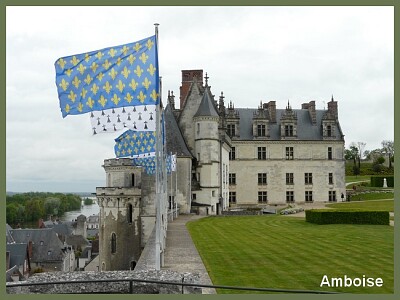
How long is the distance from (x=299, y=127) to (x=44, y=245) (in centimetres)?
3296

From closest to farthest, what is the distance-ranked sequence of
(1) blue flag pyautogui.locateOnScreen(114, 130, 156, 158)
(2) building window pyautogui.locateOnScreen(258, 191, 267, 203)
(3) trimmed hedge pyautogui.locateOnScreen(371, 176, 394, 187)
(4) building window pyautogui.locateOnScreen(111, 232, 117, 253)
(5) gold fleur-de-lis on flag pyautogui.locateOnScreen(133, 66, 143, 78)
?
(5) gold fleur-de-lis on flag pyautogui.locateOnScreen(133, 66, 143, 78) < (1) blue flag pyautogui.locateOnScreen(114, 130, 156, 158) < (4) building window pyautogui.locateOnScreen(111, 232, 117, 253) < (2) building window pyautogui.locateOnScreen(258, 191, 267, 203) < (3) trimmed hedge pyautogui.locateOnScreen(371, 176, 394, 187)

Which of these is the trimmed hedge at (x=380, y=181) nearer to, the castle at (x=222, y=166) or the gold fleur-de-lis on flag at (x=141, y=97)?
the castle at (x=222, y=166)

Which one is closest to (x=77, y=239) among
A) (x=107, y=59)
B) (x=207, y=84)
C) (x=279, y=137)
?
(x=279, y=137)

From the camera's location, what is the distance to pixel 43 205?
431 ft

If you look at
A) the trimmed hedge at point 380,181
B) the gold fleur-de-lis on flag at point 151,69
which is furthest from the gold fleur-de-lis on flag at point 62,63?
the trimmed hedge at point 380,181

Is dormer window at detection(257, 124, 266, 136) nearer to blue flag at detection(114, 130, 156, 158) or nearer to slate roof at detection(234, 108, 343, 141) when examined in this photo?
slate roof at detection(234, 108, 343, 141)

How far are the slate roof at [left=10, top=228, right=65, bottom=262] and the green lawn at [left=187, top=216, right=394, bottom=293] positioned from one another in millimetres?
32492

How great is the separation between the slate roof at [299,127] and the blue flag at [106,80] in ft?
135

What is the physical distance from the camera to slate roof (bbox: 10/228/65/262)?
181 ft

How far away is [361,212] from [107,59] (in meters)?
22.3

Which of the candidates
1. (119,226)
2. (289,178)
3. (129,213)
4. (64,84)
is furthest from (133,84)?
(289,178)

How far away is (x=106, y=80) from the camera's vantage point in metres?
11.6

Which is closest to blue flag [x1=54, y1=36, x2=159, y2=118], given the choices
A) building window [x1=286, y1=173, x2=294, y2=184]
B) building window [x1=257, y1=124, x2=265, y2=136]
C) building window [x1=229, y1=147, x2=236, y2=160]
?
building window [x1=229, y1=147, x2=236, y2=160]

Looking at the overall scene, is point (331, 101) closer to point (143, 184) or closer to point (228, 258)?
point (143, 184)
